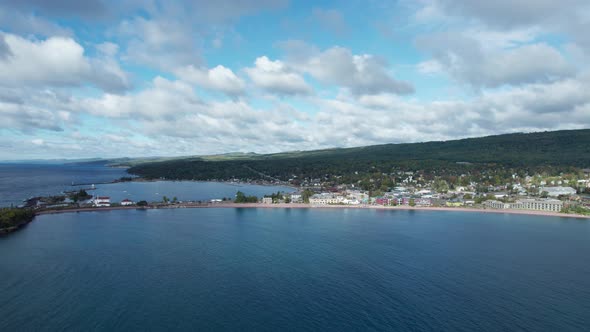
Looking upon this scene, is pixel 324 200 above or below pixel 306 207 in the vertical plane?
above

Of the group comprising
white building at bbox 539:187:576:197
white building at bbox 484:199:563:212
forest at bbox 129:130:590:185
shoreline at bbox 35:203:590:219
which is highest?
forest at bbox 129:130:590:185

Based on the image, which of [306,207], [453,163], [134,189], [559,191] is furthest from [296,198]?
[453,163]

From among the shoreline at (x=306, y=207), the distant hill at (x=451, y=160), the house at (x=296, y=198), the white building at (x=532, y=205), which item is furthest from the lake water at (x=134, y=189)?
the white building at (x=532, y=205)

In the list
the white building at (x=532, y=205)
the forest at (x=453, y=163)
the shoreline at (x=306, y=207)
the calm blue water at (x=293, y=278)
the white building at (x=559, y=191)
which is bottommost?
the calm blue water at (x=293, y=278)

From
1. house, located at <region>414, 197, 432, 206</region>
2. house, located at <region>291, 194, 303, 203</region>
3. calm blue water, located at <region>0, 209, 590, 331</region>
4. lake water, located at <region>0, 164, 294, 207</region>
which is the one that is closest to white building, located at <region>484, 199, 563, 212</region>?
house, located at <region>414, 197, 432, 206</region>

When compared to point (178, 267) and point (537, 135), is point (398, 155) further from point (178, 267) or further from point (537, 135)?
point (178, 267)

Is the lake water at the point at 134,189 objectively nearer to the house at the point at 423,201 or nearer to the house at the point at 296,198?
the house at the point at 296,198

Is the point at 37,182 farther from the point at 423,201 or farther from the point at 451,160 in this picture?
the point at 451,160

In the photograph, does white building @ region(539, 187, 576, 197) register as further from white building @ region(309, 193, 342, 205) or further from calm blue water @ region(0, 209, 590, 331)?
white building @ region(309, 193, 342, 205)
